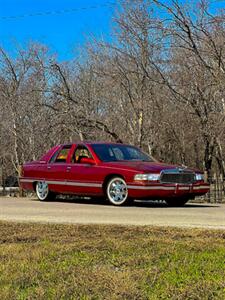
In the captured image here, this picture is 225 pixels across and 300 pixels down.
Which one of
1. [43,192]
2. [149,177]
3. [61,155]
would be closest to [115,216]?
[149,177]

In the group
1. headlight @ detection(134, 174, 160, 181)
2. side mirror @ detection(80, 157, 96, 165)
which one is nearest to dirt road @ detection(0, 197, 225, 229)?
headlight @ detection(134, 174, 160, 181)

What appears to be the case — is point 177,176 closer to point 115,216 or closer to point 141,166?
point 141,166

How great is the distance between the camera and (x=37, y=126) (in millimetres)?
30562

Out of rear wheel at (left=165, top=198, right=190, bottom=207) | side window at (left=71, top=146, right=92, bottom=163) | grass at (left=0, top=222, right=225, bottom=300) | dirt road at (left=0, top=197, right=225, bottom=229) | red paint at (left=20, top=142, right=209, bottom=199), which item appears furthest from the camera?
side window at (left=71, top=146, right=92, bottom=163)

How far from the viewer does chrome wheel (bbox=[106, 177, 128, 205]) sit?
38.5 feet

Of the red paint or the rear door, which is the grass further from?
the rear door

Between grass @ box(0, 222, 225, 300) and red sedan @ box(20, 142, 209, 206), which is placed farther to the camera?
red sedan @ box(20, 142, 209, 206)

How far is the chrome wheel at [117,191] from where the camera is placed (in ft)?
38.5

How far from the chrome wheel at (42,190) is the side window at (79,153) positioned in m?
1.16

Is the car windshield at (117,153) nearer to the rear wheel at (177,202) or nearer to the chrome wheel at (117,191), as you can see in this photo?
the chrome wheel at (117,191)

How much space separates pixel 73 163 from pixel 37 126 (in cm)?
1814

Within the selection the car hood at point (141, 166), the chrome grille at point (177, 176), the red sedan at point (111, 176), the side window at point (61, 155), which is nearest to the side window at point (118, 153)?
the red sedan at point (111, 176)

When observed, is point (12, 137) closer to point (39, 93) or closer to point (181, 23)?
point (39, 93)

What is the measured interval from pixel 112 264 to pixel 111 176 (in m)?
6.88
